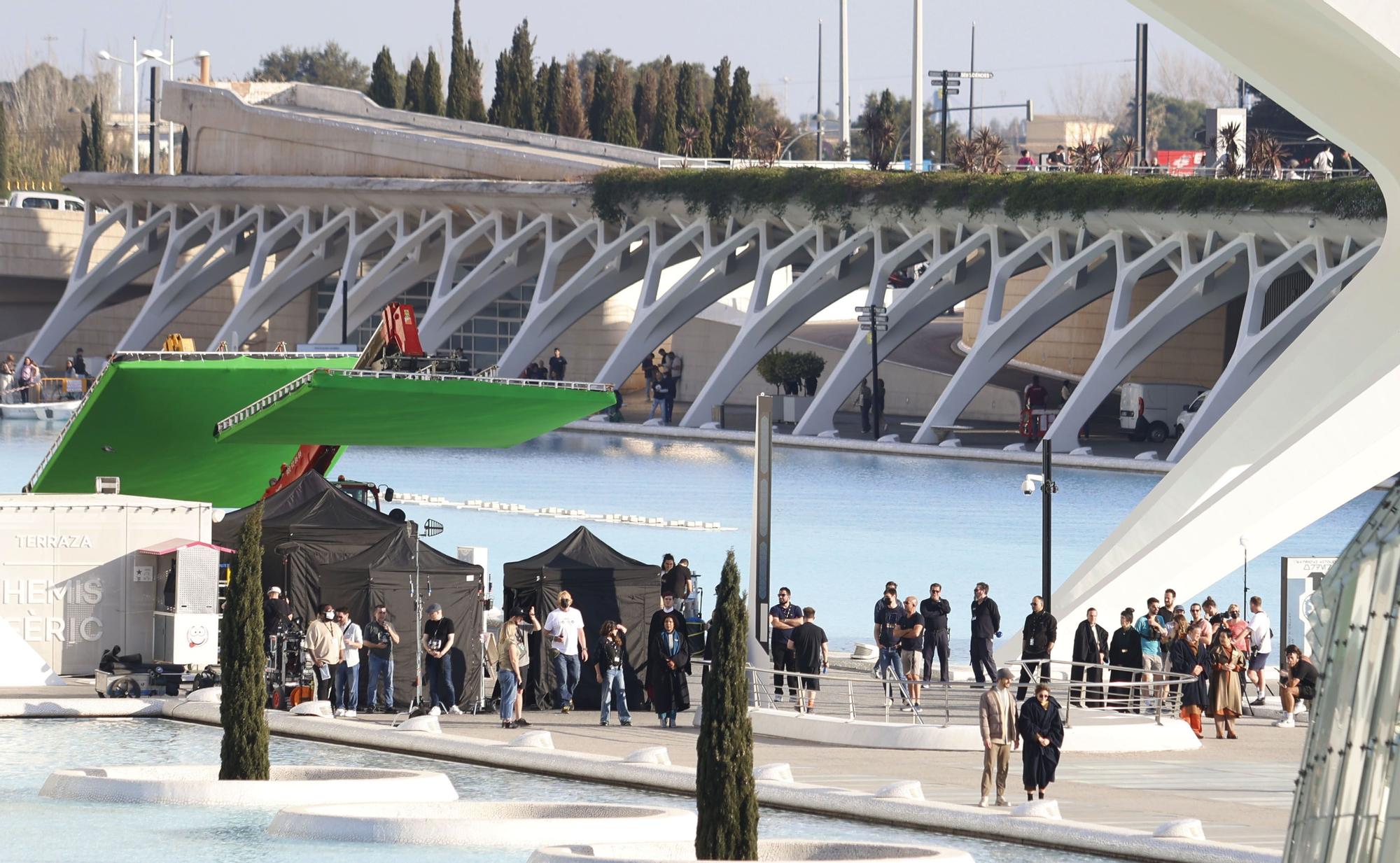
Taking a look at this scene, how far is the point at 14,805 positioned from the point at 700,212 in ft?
123

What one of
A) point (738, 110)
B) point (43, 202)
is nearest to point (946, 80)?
point (738, 110)

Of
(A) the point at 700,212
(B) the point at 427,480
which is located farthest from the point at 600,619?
(A) the point at 700,212

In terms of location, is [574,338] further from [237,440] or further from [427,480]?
[237,440]

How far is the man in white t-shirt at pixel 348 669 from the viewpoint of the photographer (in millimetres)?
16453

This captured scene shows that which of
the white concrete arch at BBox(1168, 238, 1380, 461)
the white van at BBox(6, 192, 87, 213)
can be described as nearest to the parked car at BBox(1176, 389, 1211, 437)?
the white concrete arch at BBox(1168, 238, 1380, 461)

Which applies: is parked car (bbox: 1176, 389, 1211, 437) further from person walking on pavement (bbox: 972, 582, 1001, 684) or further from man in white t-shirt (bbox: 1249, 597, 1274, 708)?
person walking on pavement (bbox: 972, 582, 1001, 684)

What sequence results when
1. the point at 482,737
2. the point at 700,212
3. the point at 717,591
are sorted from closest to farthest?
the point at 717,591 < the point at 482,737 < the point at 700,212

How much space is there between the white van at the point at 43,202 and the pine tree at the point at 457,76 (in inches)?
503

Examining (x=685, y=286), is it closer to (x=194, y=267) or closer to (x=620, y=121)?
(x=620, y=121)

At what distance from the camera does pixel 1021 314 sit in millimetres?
41969

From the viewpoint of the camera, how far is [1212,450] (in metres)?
18.3

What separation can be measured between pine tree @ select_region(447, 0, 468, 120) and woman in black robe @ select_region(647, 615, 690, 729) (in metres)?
49.3

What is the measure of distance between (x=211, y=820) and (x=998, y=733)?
4.78 meters

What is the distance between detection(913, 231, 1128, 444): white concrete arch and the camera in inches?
1642
